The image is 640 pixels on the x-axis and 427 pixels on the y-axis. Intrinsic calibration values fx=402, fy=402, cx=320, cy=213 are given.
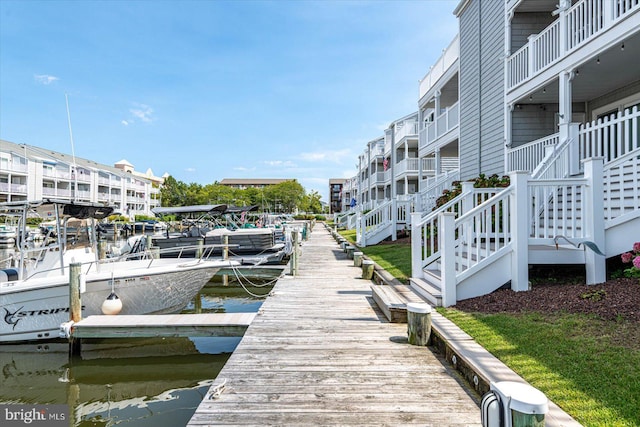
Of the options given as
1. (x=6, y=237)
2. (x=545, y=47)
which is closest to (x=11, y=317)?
(x=545, y=47)

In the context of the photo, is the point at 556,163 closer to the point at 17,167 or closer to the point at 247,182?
the point at 17,167

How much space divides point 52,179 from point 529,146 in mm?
60226

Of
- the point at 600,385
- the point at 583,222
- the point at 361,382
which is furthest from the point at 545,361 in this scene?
the point at 583,222

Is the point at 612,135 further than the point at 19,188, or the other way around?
the point at 19,188

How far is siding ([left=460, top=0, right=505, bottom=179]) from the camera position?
12.8 meters

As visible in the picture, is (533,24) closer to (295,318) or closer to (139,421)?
(295,318)

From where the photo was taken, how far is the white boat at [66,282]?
27.6 ft

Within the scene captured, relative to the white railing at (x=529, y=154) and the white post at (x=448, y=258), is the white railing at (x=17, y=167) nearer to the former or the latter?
the white railing at (x=529, y=154)

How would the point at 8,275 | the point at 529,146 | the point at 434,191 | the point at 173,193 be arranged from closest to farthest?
the point at 8,275, the point at 529,146, the point at 434,191, the point at 173,193

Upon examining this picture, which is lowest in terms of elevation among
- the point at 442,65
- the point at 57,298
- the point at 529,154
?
the point at 57,298

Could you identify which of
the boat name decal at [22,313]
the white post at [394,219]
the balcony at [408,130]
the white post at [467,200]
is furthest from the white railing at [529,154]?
the balcony at [408,130]

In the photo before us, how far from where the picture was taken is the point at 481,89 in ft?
46.6

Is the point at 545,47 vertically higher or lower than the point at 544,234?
higher

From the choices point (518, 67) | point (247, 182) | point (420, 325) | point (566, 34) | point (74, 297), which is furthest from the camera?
point (247, 182)
